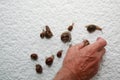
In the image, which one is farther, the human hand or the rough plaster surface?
the rough plaster surface

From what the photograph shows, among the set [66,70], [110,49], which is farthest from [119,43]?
[66,70]

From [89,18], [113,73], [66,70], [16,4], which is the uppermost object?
[16,4]

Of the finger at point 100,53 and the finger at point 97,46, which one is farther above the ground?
the finger at point 97,46

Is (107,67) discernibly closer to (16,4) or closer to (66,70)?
(66,70)

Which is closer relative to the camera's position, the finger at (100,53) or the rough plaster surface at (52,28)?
the finger at (100,53)

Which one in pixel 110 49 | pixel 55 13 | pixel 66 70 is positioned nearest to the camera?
pixel 66 70
